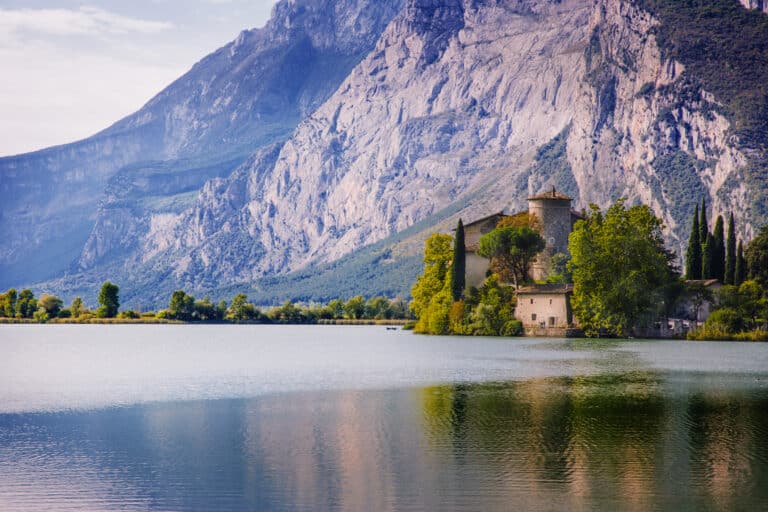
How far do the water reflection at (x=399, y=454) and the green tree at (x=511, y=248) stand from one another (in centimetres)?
5374

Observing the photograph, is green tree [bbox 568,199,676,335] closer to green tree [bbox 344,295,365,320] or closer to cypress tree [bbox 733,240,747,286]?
cypress tree [bbox 733,240,747,286]

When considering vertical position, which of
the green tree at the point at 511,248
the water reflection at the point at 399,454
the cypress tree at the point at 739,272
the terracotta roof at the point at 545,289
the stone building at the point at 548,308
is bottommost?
the water reflection at the point at 399,454

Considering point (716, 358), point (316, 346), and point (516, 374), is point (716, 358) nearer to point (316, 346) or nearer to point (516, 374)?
point (516, 374)

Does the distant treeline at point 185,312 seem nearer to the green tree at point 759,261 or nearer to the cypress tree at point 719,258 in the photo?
the cypress tree at point 719,258

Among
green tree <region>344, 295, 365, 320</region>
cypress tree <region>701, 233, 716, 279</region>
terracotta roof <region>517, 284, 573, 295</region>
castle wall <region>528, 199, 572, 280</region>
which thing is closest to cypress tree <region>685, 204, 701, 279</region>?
cypress tree <region>701, 233, 716, 279</region>

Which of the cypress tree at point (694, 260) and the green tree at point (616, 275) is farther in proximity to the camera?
the cypress tree at point (694, 260)

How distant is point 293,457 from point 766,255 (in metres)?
68.3

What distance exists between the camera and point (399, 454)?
2573 centimetres

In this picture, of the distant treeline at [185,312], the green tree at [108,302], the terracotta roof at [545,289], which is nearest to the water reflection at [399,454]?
the terracotta roof at [545,289]

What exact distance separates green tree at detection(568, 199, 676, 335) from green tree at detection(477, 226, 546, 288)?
8.11 metres

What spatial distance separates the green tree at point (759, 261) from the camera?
280ft

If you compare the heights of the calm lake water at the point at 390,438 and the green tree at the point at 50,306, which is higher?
the green tree at the point at 50,306

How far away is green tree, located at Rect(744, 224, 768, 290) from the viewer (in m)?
85.2

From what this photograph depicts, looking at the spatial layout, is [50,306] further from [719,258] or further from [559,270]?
[719,258]
